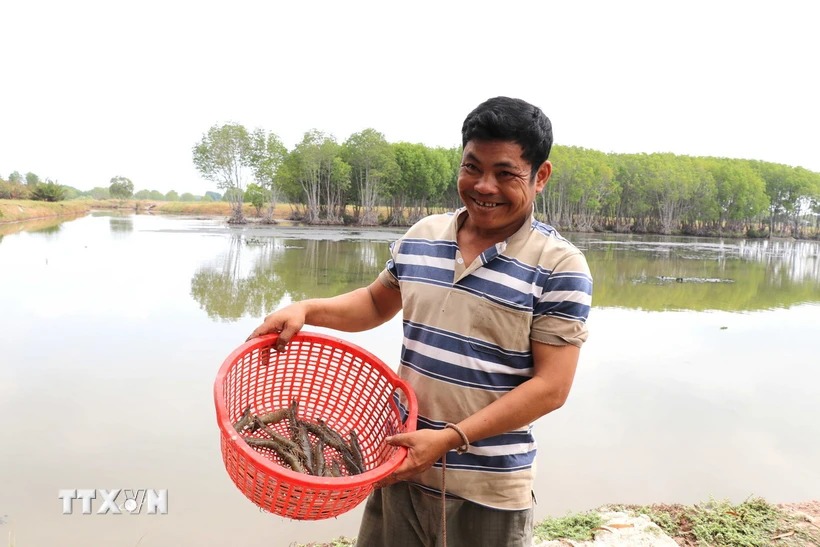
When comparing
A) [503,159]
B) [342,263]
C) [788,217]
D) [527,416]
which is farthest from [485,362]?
[788,217]

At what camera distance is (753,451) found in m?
4.56

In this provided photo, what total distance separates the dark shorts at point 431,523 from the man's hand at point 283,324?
527 millimetres

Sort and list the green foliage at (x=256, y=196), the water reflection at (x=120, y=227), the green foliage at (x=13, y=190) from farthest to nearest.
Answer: the green foliage at (x=256, y=196), the green foliage at (x=13, y=190), the water reflection at (x=120, y=227)

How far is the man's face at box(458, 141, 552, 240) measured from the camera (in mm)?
1429

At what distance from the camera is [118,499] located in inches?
135

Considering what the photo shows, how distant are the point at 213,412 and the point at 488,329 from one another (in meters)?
3.69

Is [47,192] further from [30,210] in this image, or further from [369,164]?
[369,164]

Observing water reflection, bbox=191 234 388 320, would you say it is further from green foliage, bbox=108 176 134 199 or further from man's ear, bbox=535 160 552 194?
green foliage, bbox=108 176 134 199

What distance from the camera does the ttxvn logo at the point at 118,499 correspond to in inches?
130

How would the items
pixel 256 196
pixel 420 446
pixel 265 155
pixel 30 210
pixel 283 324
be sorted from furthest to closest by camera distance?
pixel 256 196, pixel 265 155, pixel 30 210, pixel 283 324, pixel 420 446

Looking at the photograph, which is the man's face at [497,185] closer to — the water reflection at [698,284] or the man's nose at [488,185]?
the man's nose at [488,185]

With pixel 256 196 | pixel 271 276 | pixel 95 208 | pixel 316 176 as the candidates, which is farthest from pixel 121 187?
pixel 271 276

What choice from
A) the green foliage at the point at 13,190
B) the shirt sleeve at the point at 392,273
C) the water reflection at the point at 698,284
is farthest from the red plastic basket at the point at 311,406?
the green foliage at the point at 13,190

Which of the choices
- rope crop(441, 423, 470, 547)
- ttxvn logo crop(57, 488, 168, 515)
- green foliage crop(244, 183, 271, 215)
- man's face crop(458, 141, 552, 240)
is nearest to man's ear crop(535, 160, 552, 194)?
man's face crop(458, 141, 552, 240)
